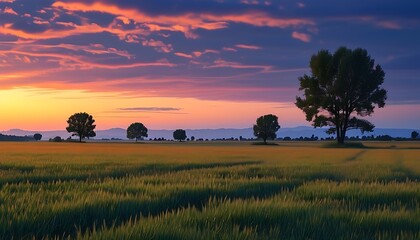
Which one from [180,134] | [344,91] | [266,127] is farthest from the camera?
[180,134]

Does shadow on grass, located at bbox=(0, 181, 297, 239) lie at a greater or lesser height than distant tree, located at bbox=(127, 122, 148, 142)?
lesser

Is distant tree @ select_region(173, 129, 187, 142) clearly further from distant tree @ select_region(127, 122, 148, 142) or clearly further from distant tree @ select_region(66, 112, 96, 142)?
distant tree @ select_region(66, 112, 96, 142)

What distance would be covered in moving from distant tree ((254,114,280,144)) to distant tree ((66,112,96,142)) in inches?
2049

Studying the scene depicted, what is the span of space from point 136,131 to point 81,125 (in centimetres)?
3755

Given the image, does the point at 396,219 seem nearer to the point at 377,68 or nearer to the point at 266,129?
the point at 377,68

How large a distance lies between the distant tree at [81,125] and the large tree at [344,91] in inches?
3557

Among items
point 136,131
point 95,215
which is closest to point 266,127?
point 136,131

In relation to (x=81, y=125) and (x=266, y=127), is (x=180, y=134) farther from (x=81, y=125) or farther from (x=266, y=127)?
(x=266, y=127)

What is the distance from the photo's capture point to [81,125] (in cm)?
14475

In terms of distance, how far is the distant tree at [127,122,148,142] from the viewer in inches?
7092

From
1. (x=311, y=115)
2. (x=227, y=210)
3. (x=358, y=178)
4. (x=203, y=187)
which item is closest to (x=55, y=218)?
(x=227, y=210)

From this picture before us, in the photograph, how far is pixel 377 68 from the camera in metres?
67.7

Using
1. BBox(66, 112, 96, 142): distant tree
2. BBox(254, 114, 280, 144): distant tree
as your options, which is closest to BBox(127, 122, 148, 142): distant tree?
BBox(66, 112, 96, 142): distant tree

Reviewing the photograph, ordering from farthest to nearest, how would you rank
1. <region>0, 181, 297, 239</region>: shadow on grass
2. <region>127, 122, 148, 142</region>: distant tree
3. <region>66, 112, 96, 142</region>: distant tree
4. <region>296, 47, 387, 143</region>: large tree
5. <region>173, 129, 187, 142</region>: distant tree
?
1. <region>127, 122, 148, 142</region>: distant tree
2. <region>173, 129, 187, 142</region>: distant tree
3. <region>66, 112, 96, 142</region>: distant tree
4. <region>296, 47, 387, 143</region>: large tree
5. <region>0, 181, 297, 239</region>: shadow on grass
